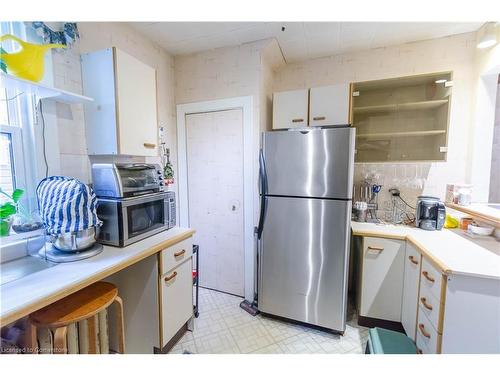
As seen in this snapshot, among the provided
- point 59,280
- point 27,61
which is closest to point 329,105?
point 27,61

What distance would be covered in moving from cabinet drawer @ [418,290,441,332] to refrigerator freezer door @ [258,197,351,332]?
1.50 feet

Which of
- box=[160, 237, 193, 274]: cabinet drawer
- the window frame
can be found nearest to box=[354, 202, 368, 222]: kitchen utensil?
box=[160, 237, 193, 274]: cabinet drawer

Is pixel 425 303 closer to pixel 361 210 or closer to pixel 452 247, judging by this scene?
pixel 452 247

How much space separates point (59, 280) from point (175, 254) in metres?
0.65

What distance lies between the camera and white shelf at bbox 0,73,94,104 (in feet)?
3.18

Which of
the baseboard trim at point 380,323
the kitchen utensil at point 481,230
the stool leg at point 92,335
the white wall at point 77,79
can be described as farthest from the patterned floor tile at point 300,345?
the white wall at point 77,79

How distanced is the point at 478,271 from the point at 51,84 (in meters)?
2.54

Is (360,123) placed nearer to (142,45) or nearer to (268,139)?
(268,139)

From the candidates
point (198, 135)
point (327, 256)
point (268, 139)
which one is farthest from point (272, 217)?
point (198, 135)

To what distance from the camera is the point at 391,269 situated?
1679mm

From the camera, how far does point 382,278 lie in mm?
1703
